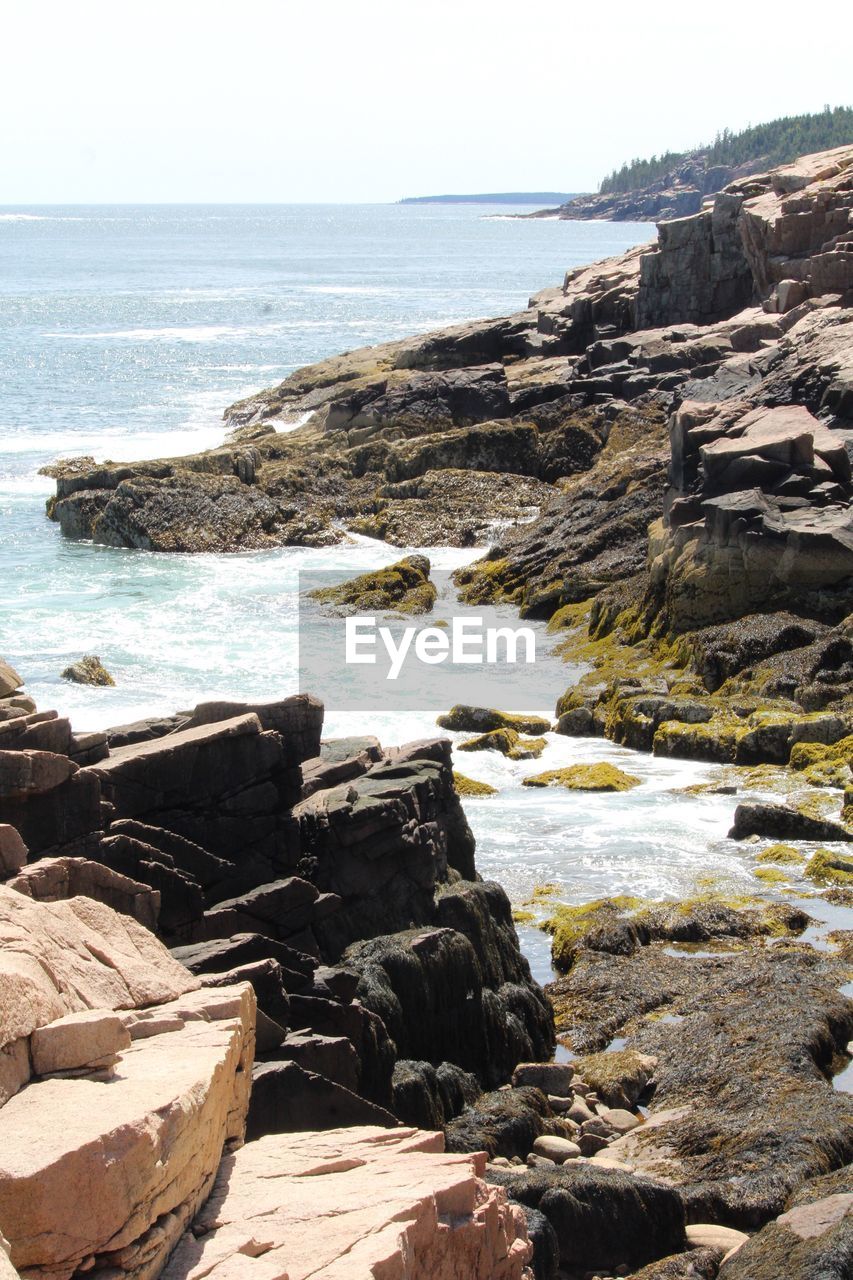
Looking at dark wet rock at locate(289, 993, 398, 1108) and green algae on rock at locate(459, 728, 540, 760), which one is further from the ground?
dark wet rock at locate(289, 993, 398, 1108)

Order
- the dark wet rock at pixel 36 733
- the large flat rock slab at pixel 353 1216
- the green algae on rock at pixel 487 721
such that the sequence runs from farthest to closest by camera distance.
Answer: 1. the green algae on rock at pixel 487 721
2. the dark wet rock at pixel 36 733
3. the large flat rock slab at pixel 353 1216

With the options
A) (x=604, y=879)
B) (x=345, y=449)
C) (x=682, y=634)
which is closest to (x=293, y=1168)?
(x=604, y=879)

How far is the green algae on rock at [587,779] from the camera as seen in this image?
22328mm

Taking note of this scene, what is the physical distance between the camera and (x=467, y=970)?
1466 centimetres

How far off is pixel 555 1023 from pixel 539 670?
567 inches

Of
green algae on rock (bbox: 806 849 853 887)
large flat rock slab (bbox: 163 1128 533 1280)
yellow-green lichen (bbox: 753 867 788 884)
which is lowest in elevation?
yellow-green lichen (bbox: 753 867 788 884)

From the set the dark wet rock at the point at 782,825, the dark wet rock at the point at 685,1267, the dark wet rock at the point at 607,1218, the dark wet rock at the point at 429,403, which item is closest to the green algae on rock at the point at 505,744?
the dark wet rock at the point at 782,825

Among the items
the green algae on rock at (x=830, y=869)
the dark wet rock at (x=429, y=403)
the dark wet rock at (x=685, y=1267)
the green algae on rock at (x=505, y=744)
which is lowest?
the green algae on rock at (x=830, y=869)

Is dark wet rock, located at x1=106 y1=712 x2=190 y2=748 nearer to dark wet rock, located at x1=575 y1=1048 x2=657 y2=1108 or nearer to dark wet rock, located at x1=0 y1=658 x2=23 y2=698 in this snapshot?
dark wet rock, located at x1=0 y1=658 x2=23 y2=698

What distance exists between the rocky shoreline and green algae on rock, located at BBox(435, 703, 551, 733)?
84 mm

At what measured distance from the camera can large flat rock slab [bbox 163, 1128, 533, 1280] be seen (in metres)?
7.07

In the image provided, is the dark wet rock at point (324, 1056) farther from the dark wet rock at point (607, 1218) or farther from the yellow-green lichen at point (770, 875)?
the yellow-green lichen at point (770, 875)

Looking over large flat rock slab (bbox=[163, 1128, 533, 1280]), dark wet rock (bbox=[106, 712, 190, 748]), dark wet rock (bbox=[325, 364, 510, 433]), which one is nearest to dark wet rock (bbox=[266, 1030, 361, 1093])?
large flat rock slab (bbox=[163, 1128, 533, 1280])

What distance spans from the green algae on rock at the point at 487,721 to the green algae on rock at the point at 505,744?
0.57 meters
